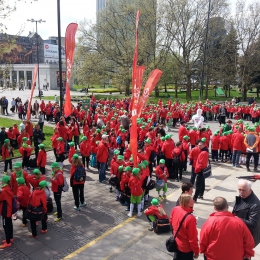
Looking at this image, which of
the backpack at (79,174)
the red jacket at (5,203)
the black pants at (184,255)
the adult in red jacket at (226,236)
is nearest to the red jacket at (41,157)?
the backpack at (79,174)

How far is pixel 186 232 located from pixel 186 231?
0.02 metres

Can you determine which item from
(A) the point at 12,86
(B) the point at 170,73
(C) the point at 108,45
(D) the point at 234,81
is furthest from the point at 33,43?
(A) the point at 12,86

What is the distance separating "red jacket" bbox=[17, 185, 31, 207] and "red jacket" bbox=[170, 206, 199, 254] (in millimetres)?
4004

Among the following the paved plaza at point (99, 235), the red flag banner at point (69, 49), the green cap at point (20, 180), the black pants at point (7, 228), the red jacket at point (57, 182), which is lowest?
the paved plaza at point (99, 235)

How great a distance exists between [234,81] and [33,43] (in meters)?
74.8

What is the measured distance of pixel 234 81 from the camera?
144ft

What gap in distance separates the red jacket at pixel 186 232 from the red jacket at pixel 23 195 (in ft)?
13.1

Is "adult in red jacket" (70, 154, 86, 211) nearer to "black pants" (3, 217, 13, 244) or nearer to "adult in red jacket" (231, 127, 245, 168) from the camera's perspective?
"black pants" (3, 217, 13, 244)

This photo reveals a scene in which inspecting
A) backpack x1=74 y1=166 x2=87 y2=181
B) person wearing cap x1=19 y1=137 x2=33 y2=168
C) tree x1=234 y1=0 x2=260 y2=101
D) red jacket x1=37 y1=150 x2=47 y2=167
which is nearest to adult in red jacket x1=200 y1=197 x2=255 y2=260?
backpack x1=74 y1=166 x2=87 y2=181

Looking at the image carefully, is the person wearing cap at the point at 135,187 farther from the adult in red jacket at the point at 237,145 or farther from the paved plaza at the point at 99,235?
the adult in red jacket at the point at 237,145

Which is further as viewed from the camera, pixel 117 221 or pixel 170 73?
pixel 170 73

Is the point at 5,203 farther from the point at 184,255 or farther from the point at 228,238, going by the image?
the point at 228,238

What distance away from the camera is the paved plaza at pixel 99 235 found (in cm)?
604

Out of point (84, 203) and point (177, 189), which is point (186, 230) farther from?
point (177, 189)
